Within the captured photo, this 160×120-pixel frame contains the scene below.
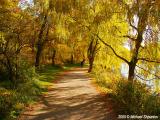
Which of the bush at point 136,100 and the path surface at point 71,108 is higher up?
the bush at point 136,100

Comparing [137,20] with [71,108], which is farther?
[137,20]

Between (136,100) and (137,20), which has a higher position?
(137,20)

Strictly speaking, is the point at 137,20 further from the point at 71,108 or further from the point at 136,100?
the point at 71,108

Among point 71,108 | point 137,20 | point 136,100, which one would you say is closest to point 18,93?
point 71,108

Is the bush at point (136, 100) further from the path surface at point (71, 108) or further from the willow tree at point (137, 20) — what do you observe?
the willow tree at point (137, 20)

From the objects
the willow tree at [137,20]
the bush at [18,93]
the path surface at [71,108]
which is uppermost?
the willow tree at [137,20]

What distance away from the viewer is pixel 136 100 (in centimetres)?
1395

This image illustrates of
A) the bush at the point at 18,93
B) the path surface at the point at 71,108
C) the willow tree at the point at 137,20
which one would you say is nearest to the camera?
the bush at the point at 18,93

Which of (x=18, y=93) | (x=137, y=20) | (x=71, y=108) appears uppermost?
(x=137, y=20)

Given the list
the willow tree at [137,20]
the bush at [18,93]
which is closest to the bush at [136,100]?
the willow tree at [137,20]

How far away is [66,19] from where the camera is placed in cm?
2131

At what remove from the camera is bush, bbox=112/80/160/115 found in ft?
43.2

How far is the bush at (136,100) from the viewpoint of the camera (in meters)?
13.2

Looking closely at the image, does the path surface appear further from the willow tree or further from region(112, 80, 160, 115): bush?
the willow tree
